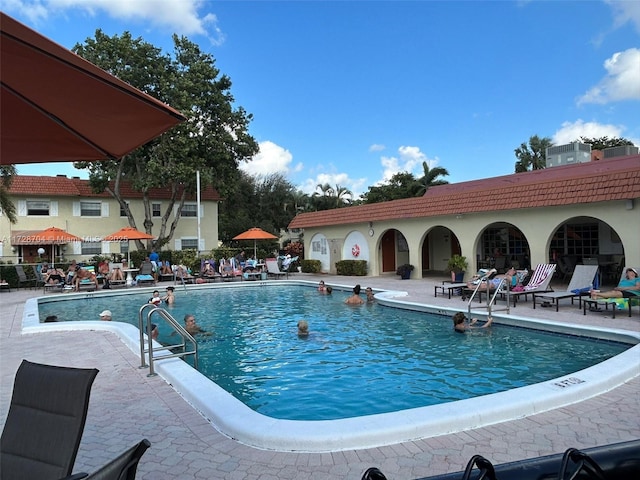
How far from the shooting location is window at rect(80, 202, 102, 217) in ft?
91.7

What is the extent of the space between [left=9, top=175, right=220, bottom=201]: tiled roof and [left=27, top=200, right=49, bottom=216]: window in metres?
0.49

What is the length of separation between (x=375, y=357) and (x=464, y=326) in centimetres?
262

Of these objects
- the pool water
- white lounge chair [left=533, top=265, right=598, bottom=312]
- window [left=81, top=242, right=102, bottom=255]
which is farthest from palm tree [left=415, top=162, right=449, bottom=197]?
A: the pool water

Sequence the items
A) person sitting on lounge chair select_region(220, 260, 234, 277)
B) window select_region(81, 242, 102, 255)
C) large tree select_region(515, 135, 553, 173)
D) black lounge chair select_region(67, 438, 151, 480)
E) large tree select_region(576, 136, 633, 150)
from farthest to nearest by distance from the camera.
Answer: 1. large tree select_region(515, 135, 553, 173)
2. large tree select_region(576, 136, 633, 150)
3. window select_region(81, 242, 102, 255)
4. person sitting on lounge chair select_region(220, 260, 234, 277)
5. black lounge chair select_region(67, 438, 151, 480)

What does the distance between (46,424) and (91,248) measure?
28494 mm

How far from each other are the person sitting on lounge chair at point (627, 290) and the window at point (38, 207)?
28521 mm

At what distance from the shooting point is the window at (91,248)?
27.7 m

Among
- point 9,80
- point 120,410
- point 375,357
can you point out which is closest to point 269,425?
point 120,410

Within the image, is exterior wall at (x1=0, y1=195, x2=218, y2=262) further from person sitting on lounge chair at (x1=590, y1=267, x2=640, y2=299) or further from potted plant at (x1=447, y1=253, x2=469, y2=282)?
person sitting on lounge chair at (x1=590, y1=267, x2=640, y2=299)

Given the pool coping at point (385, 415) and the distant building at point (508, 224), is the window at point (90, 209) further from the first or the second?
the pool coping at point (385, 415)

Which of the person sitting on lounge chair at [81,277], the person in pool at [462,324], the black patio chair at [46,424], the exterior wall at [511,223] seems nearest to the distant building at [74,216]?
the person sitting on lounge chair at [81,277]

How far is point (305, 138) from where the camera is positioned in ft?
112

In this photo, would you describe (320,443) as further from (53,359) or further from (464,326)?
(464,326)

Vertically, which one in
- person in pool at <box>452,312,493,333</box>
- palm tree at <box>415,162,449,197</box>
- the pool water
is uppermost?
palm tree at <box>415,162,449,197</box>
